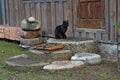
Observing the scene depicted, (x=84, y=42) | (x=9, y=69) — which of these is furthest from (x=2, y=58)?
(x=84, y=42)

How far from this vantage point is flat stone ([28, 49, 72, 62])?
7.38 metres

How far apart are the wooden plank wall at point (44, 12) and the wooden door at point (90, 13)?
406mm

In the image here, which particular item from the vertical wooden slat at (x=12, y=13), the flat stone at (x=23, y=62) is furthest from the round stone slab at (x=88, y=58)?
the vertical wooden slat at (x=12, y=13)

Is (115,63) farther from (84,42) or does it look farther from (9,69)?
(9,69)

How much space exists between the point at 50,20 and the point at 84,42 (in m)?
2.40

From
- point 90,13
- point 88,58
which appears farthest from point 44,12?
point 88,58

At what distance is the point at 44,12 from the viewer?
33.0ft

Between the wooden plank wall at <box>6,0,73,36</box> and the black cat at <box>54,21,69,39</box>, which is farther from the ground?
the wooden plank wall at <box>6,0,73,36</box>

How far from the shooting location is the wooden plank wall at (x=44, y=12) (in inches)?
362

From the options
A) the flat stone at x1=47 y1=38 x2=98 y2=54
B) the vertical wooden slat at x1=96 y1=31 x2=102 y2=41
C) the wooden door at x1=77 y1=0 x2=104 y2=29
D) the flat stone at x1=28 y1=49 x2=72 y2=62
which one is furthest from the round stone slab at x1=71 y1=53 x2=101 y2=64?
the wooden door at x1=77 y1=0 x2=104 y2=29

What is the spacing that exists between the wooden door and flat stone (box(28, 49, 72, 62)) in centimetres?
120

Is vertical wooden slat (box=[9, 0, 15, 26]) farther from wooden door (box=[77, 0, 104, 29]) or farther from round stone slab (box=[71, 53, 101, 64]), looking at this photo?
round stone slab (box=[71, 53, 101, 64])

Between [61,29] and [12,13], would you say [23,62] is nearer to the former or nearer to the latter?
[61,29]

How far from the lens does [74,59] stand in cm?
710
